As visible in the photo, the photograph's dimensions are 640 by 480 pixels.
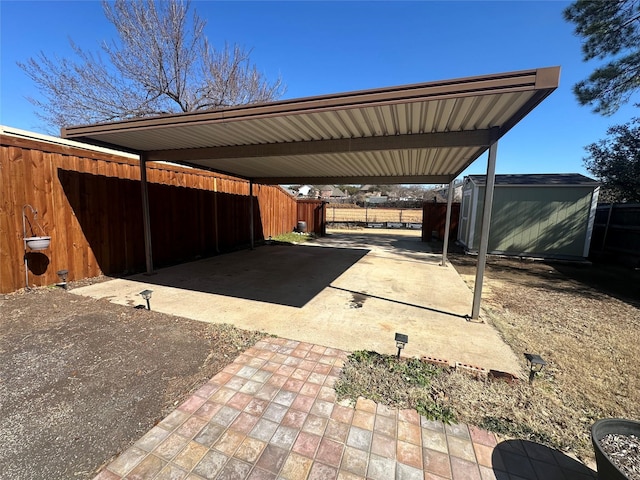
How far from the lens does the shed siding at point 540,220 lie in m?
8.61

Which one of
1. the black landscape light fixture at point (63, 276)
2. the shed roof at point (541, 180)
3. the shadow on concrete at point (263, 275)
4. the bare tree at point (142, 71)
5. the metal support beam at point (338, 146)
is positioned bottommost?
the shadow on concrete at point (263, 275)

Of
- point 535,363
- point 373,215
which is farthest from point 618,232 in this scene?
point 373,215

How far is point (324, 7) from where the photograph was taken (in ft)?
23.6

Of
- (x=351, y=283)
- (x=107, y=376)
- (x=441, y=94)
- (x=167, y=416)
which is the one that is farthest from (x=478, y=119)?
(x=107, y=376)

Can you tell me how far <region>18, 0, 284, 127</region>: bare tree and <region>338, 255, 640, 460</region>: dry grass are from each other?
11930 mm

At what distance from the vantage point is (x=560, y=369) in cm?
266

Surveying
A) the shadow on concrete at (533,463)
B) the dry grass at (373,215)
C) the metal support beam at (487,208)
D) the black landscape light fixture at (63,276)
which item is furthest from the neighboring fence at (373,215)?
the shadow on concrete at (533,463)

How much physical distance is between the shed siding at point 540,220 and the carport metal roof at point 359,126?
424 centimetres

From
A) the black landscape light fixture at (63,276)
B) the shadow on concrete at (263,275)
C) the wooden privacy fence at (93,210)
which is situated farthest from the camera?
the shadow on concrete at (263,275)

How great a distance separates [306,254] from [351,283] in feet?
11.7

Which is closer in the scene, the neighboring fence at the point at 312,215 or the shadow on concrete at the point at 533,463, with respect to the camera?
the shadow on concrete at the point at 533,463

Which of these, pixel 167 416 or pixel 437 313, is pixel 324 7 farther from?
pixel 167 416

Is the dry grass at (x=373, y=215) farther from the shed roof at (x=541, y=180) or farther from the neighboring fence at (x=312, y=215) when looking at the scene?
the shed roof at (x=541, y=180)

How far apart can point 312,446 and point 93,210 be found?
230 inches
